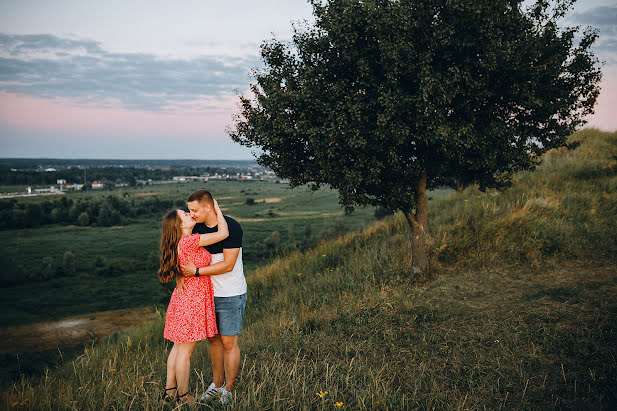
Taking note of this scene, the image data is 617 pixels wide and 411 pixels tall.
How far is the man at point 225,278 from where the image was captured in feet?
13.2

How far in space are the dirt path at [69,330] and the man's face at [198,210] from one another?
39450mm

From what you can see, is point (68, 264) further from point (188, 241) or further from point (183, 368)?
point (188, 241)

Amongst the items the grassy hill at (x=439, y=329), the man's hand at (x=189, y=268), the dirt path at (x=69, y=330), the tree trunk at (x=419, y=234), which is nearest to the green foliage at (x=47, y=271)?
the dirt path at (x=69, y=330)

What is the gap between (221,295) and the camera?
4.13 m

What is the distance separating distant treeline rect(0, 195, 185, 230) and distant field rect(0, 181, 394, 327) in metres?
3.30

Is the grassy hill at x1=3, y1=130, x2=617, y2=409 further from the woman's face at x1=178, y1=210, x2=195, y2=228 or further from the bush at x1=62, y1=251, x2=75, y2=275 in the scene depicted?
the bush at x1=62, y1=251, x2=75, y2=275

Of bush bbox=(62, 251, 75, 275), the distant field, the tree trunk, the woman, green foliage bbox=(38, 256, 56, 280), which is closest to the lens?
the woman

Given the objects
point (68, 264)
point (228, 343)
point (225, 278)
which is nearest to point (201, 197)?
point (225, 278)

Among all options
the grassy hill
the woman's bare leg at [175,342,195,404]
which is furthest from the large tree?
the woman's bare leg at [175,342,195,404]

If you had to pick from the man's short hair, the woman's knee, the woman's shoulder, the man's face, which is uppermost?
the man's short hair

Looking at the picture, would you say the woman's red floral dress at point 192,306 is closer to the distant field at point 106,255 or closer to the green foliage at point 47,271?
the distant field at point 106,255

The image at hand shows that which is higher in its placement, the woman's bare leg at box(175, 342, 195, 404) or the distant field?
the woman's bare leg at box(175, 342, 195, 404)

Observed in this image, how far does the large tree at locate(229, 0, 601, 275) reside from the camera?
6832mm

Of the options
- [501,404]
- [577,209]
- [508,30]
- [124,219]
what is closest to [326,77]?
[508,30]
